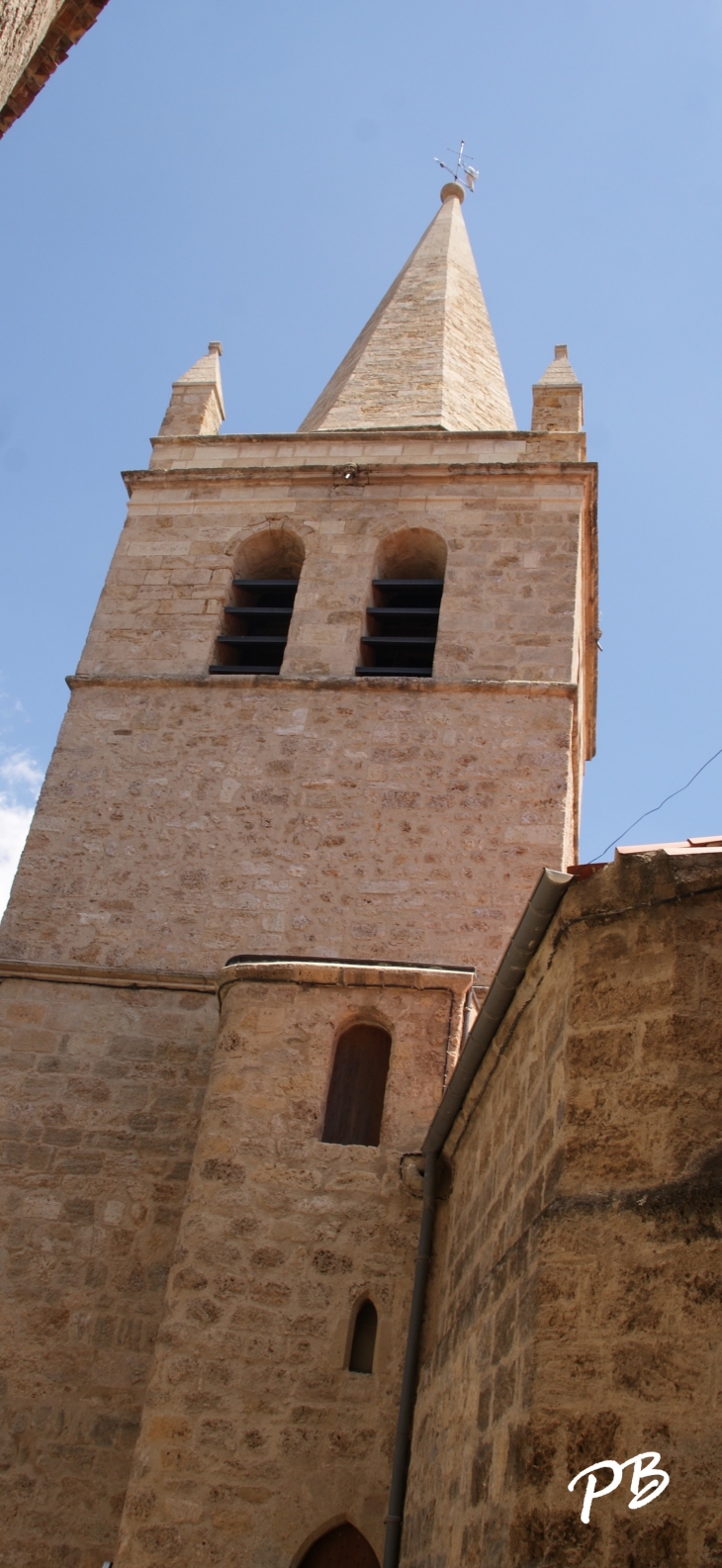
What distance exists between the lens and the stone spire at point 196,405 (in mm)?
13438

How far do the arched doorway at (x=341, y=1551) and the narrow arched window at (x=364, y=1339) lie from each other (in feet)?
2.14

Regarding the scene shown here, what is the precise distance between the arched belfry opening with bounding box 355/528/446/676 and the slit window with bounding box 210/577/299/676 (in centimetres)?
73

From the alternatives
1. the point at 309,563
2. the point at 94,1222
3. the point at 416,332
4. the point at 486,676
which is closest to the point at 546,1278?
the point at 94,1222

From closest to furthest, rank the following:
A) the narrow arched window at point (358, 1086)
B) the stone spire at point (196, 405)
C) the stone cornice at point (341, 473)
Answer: the narrow arched window at point (358, 1086) < the stone cornice at point (341, 473) < the stone spire at point (196, 405)

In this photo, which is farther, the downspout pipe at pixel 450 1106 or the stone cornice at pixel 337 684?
the stone cornice at pixel 337 684

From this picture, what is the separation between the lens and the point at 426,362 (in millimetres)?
14461

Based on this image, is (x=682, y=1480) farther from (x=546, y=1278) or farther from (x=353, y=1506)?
(x=353, y=1506)

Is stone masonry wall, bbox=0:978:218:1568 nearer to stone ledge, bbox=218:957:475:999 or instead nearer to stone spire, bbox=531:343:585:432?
stone ledge, bbox=218:957:475:999

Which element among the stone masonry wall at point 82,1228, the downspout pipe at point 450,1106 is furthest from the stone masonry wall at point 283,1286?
the stone masonry wall at point 82,1228

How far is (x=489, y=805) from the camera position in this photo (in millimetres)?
9836

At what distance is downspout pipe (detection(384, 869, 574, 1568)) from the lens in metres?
4.21

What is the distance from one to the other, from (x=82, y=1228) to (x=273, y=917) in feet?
7.97

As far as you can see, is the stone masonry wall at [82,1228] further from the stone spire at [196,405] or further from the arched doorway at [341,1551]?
the stone spire at [196,405]
